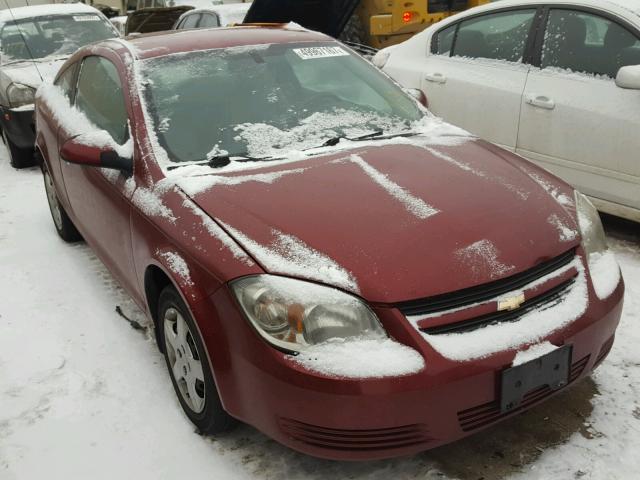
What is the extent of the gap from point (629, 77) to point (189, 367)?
2.80 meters

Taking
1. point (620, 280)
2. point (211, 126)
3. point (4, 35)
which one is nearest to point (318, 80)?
point (211, 126)

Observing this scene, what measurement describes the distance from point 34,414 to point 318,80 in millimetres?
2090

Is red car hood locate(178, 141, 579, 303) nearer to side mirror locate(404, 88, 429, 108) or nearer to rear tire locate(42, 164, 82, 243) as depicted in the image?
side mirror locate(404, 88, 429, 108)

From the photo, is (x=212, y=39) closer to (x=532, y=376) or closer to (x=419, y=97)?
(x=419, y=97)

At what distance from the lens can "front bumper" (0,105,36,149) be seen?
671cm

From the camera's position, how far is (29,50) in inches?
291

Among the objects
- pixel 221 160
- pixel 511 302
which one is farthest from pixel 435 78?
pixel 511 302

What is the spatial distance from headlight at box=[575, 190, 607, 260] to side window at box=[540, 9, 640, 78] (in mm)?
1701

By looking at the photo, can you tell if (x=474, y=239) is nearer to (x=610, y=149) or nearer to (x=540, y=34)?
(x=610, y=149)

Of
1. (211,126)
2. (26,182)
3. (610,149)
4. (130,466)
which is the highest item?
(211,126)

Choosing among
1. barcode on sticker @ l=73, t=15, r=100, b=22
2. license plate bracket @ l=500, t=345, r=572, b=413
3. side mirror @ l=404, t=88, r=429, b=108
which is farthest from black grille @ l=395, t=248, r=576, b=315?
barcode on sticker @ l=73, t=15, r=100, b=22

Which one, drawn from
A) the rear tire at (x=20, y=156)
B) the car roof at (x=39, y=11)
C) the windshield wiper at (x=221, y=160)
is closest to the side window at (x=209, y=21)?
the car roof at (x=39, y=11)

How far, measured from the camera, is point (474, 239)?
2.24 m

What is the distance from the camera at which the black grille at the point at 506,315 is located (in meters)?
2.07
